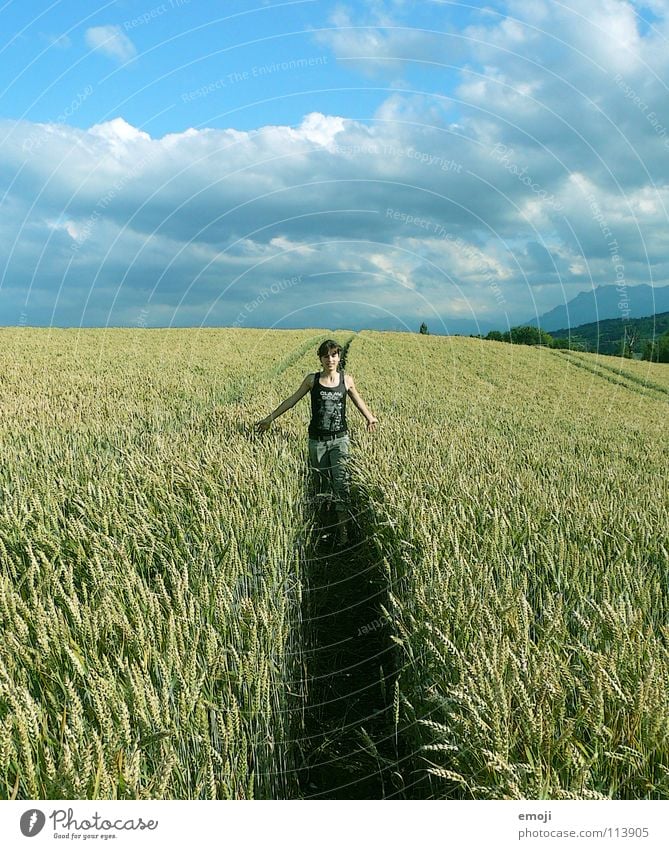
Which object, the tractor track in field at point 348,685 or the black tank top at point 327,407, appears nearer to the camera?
the tractor track in field at point 348,685

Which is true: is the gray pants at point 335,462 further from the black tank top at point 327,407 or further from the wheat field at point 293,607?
the wheat field at point 293,607

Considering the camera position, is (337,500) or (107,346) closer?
(337,500)

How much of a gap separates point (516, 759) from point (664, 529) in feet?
8.68

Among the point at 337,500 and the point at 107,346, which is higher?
the point at 107,346

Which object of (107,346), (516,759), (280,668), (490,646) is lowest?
(280,668)

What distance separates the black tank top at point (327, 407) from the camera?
595 centimetres

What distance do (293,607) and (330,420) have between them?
8.50ft

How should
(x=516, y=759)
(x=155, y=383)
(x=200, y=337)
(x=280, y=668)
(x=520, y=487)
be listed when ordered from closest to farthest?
(x=516, y=759) → (x=280, y=668) → (x=520, y=487) → (x=155, y=383) → (x=200, y=337)

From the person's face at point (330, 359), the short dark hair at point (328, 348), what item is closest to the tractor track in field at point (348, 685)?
the person's face at point (330, 359)

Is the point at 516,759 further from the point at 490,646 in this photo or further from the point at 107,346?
the point at 107,346

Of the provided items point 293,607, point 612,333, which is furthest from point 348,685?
point 612,333
